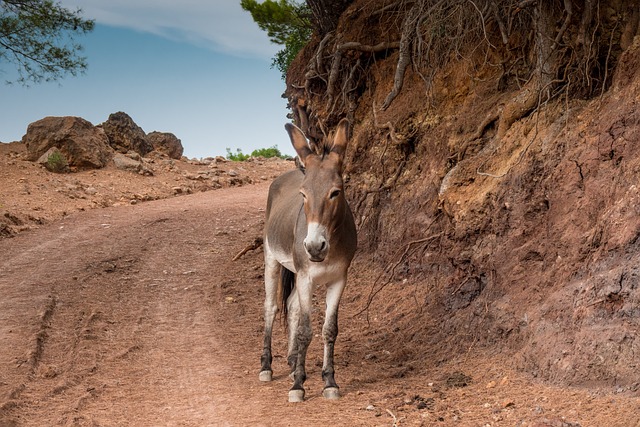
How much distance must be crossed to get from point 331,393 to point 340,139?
2.44 m

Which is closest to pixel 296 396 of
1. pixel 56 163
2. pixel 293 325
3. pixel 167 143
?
Result: pixel 293 325

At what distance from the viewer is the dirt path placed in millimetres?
6340

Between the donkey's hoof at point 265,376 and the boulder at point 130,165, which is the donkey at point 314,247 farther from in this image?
the boulder at point 130,165

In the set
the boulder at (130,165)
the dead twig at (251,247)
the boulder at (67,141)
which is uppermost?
the boulder at (67,141)

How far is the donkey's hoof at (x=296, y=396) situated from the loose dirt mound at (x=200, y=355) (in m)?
0.10

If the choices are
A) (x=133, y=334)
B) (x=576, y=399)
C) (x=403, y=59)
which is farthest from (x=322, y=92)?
(x=576, y=399)

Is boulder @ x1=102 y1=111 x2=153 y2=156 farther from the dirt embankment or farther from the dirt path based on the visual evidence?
the dirt embankment

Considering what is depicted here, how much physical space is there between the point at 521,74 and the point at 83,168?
15.7 m

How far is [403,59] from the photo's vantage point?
11.5 metres

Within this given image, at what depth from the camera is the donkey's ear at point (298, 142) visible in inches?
289

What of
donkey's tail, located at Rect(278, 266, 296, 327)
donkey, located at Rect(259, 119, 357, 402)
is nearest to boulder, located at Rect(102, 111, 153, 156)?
donkey's tail, located at Rect(278, 266, 296, 327)

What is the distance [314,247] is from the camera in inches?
253

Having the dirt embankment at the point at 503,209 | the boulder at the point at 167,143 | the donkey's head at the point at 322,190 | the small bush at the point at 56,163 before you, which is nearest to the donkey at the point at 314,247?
the donkey's head at the point at 322,190

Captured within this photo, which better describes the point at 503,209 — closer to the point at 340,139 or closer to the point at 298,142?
the point at 340,139
